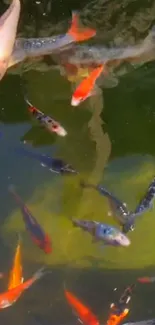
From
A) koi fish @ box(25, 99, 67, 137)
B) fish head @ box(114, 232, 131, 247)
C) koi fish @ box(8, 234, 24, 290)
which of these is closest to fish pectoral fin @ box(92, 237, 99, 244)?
fish head @ box(114, 232, 131, 247)

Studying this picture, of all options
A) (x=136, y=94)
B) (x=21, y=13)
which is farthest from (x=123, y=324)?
(x=21, y=13)

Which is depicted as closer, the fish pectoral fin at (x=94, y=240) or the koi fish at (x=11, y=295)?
the koi fish at (x=11, y=295)

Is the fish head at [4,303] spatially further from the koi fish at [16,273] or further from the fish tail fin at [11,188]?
the fish tail fin at [11,188]

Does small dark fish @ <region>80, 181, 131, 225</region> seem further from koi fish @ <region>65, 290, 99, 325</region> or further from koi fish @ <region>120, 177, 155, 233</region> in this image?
koi fish @ <region>65, 290, 99, 325</region>

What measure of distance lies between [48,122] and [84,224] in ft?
1.82

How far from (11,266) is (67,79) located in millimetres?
1162

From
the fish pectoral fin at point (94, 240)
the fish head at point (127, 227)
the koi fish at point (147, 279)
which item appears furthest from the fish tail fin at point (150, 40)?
the koi fish at point (147, 279)

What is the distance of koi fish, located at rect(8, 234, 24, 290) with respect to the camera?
2558 millimetres

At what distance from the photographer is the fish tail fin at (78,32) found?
10.7 ft

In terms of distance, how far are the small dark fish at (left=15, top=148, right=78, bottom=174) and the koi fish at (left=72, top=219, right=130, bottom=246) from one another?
0.36 meters

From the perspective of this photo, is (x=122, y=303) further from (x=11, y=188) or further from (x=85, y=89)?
(x=85, y=89)

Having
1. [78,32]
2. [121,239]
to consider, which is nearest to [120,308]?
[121,239]

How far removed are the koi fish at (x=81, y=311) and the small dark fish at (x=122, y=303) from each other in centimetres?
10

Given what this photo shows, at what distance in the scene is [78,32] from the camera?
3270 mm
